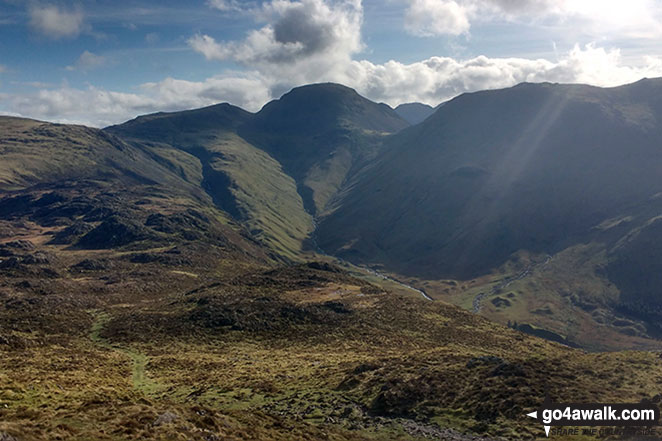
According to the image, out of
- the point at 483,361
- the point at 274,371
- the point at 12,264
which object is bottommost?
the point at 274,371

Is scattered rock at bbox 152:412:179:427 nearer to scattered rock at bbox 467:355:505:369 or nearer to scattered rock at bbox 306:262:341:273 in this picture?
scattered rock at bbox 467:355:505:369

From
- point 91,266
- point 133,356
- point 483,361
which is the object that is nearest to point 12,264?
point 91,266

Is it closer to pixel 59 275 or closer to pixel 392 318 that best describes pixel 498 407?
pixel 392 318

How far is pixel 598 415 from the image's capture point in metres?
39.8

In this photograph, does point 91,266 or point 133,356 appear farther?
point 91,266

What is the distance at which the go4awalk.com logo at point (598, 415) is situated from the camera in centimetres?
3800

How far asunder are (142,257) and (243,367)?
135 m

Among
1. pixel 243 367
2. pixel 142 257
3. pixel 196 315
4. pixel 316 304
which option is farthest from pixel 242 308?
pixel 142 257

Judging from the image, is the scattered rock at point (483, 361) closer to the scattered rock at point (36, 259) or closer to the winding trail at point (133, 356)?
the winding trail at point (133, 356)

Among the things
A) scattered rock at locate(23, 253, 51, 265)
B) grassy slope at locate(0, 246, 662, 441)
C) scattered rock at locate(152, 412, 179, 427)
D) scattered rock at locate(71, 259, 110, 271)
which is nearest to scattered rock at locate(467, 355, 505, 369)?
grassy slope at locate(0, 246, 662, 441)

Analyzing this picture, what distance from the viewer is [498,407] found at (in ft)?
140

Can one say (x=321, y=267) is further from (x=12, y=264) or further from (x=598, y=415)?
(x=598, y=415)

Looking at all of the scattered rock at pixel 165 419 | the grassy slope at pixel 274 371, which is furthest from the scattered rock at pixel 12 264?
the scattered rock at pixel 165 419

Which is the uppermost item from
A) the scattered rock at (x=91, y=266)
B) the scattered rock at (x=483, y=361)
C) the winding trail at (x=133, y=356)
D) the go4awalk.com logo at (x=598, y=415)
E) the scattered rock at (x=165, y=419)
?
the scattered rock at (x=91, y=266)
